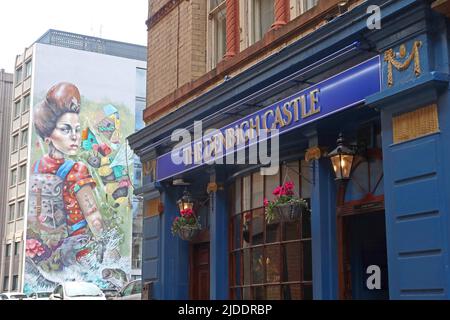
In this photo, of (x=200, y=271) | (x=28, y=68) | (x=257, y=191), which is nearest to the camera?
(x=257, y=191)

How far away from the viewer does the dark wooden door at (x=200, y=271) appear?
14.1 meters

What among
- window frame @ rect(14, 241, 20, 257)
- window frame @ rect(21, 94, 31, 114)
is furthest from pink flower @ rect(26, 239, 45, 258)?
window frame @ rect(21, 94, 31, 114)

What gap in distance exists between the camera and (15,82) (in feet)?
230

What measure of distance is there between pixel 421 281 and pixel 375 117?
8.05 ft

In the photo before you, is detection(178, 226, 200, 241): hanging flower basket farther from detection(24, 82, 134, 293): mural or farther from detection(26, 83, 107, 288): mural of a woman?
detection(26, 83, 107, 288): mural of a woman

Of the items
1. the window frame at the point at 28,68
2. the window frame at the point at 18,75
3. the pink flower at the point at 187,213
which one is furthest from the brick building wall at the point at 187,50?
the window frame at the point at 18,75

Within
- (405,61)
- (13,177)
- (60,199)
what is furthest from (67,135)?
(405,61)

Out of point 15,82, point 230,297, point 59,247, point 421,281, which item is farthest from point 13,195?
point 421,281

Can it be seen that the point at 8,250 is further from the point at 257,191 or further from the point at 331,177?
the point at 331,177

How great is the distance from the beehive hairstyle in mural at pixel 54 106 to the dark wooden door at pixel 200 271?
5371 centimetres

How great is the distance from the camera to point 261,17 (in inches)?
503

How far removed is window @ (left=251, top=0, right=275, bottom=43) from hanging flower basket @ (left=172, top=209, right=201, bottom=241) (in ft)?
11.5

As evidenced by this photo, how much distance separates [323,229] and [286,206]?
0.61 m

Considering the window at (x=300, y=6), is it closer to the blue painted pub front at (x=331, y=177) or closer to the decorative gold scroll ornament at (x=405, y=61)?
the blue painted pub front at (x=331, y=177)
